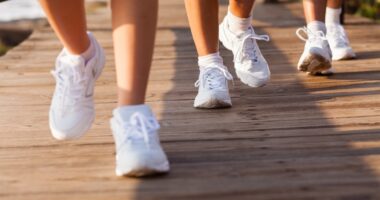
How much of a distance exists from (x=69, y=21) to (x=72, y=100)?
0.57 feet

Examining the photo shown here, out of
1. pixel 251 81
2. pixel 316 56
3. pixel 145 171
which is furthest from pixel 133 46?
pixel 316 56

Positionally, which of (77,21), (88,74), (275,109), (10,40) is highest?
(77,21)

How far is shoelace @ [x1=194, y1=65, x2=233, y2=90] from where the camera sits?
7.76 feet

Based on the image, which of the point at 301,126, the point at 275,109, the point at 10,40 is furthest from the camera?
the point at 10,40

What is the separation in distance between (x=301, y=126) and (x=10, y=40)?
5703 millimetres

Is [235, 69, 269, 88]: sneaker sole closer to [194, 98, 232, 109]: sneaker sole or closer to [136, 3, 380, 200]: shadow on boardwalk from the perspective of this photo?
[136, 3, 380, 200]: shadow on boardwalk

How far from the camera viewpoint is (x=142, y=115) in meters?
1.68

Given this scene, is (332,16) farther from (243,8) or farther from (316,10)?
(243,8)

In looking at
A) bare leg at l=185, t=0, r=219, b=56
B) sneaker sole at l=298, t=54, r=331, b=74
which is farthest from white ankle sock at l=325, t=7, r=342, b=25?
bare leg at l=185, t=0, r=219, b=56

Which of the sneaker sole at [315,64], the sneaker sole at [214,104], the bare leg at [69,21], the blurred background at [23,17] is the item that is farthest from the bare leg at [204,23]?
the blurred background at [23,17]

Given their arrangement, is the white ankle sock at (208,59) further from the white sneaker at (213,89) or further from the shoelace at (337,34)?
the shoelace at (337,34)

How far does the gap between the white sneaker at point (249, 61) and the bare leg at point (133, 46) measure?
3.03 ft

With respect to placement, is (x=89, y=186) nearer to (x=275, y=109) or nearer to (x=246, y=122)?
(x=246, y=122)

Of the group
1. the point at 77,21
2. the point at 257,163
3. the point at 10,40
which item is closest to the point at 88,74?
the point at 77,21
